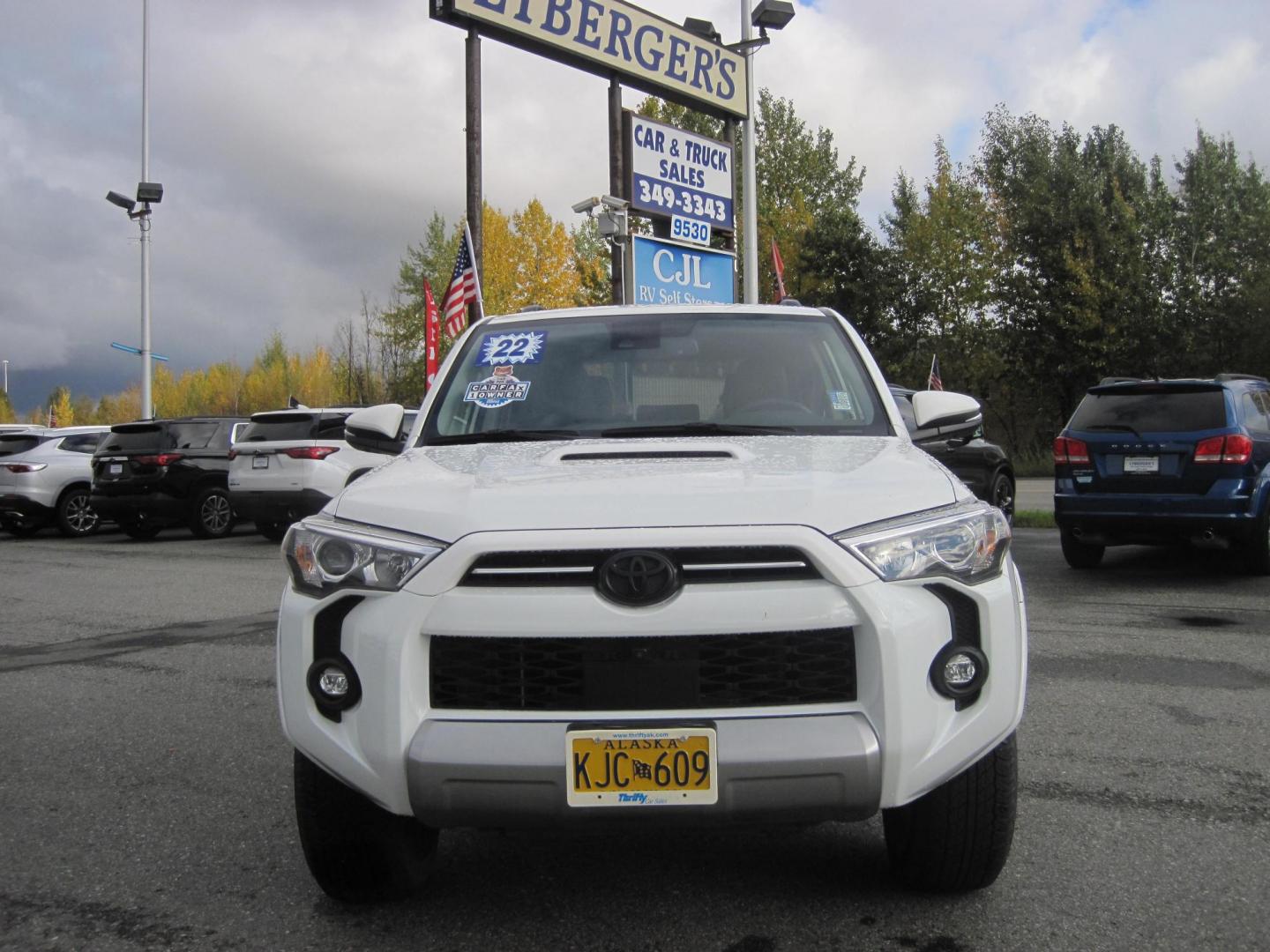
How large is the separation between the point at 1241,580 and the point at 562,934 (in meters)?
8.47

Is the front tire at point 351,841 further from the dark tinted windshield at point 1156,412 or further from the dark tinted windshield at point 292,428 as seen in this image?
the dark tinted windshield at point 292,428

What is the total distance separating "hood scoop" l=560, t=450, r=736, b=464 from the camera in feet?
10.9

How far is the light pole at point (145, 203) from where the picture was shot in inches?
1185

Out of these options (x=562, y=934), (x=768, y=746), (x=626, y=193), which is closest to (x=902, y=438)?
(x=768, y=746)

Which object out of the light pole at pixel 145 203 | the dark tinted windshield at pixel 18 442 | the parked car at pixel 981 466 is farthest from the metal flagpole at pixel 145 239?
the parked car at pixel 981 466

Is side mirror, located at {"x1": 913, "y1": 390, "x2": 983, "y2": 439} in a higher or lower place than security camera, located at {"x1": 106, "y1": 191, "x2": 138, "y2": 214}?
lower

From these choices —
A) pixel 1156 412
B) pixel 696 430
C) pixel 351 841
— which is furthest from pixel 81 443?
pixel 351 841

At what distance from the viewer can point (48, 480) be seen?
692 inches

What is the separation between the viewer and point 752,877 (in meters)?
3.38

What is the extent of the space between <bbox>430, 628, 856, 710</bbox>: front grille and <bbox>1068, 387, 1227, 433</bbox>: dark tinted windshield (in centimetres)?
789

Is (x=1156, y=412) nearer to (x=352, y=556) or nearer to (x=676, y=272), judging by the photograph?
(x=352, y=556)

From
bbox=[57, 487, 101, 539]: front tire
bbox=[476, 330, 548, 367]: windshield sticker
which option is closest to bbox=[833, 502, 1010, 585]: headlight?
bbox=[476, 330, 548, 367]: windshield sticker

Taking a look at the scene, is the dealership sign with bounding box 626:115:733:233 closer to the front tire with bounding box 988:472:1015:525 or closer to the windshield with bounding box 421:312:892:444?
the front tire with bounding box 988:472:1015:525

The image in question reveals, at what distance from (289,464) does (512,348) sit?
1103 cm
